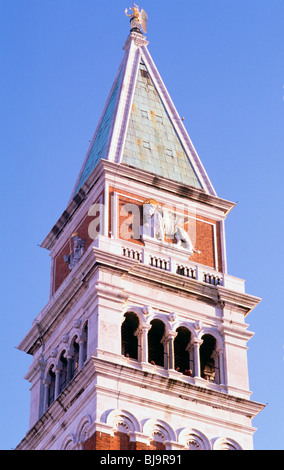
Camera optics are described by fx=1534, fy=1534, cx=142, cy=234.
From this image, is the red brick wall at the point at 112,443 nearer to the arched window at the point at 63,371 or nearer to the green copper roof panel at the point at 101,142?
the arched window at the point at 63,371

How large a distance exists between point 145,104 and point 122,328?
13788 mm

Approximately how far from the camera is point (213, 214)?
2731 inches

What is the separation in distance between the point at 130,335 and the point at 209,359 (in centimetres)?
370

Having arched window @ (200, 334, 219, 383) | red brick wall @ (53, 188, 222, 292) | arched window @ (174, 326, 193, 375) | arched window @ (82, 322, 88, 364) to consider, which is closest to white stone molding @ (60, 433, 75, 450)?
arched window @ (82, 322, 88, 364)

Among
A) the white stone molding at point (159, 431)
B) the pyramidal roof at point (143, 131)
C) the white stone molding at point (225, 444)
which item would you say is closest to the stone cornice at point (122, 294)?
the white stone molding at point (159, 431)

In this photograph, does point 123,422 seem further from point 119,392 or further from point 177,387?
point 177,387

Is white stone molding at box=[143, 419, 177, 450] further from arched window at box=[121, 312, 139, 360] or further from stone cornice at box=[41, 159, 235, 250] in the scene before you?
stone cornice at box=[41, 159, 235, 250]

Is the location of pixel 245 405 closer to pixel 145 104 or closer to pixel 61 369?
pixel 61 369

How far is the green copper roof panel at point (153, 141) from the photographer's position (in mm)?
69625

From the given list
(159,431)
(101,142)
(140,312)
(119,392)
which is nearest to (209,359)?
(140,312)

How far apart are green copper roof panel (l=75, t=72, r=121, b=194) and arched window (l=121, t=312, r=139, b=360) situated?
928 centimetres

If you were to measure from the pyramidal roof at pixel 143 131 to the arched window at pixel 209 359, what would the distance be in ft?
26.3

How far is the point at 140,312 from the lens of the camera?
63.3m

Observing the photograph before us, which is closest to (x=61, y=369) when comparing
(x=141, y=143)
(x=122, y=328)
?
(x=122, y=328)
